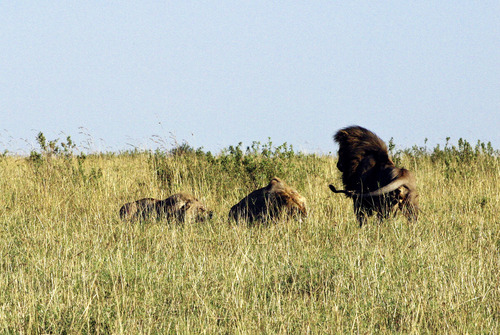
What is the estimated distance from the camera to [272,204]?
6.86m

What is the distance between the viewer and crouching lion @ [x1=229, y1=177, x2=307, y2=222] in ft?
22.3

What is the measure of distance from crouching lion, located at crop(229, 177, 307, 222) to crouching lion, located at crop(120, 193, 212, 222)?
51 cm

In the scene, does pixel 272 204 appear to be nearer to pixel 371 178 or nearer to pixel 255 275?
pixel 371 178

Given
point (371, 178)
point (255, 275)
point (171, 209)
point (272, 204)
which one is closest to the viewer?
point (255, 275)

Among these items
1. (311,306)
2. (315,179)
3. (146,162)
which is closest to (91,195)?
(146,162)

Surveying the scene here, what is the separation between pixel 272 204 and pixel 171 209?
141 centimetres

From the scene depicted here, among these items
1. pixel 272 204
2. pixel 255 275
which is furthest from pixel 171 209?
pixel 255 275

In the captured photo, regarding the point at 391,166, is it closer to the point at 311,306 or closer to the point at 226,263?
the point at 226,263

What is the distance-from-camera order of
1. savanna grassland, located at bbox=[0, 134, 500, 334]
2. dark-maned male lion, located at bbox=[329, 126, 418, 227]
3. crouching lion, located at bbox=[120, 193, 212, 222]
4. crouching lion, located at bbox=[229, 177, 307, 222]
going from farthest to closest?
1. crouching lion, located at bbox=[120, 193, 212, 222]
2. crouching lion, located at bbox=[229, 177, 307, 222]
3. dark-maned male lion, located at bbox=[329, 126, 418, 227]
4. savanna grassland, located at bbox=[0, 134, 500, 334]

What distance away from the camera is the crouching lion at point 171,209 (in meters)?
7.14

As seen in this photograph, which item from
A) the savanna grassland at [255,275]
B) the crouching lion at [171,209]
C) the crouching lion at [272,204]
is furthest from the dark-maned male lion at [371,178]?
the crouching lion at [171,209]

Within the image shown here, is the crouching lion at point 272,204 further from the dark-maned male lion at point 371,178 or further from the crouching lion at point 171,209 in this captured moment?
the dark-maned male lion at point 371,178

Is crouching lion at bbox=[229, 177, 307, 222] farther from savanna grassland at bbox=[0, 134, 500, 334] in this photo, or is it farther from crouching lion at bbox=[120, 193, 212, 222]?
crouching lion at bbox=[120, 193, 212, 222]

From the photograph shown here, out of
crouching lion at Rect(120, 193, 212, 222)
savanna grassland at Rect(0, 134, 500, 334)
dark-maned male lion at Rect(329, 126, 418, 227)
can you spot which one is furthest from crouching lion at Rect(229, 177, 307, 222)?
dark-maned male lion at Rect(329, 126, 418, 227)
